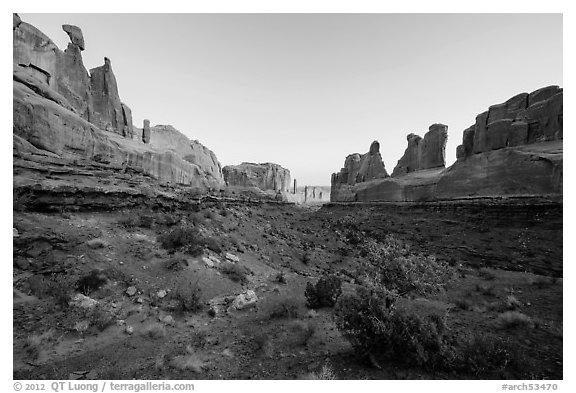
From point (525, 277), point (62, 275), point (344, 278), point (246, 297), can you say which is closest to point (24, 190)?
point (62, 275)

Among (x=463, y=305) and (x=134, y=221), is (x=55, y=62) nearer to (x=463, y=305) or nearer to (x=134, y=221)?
(x=134, y=221)

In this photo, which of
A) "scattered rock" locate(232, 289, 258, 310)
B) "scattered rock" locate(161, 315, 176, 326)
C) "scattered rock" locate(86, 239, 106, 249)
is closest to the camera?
"scattered rock" locate(161, 315, 176, 326)

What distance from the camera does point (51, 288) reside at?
6.73 metres

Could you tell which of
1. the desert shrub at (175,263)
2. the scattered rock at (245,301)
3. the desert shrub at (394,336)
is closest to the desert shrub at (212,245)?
the desert shrub at (175,263)

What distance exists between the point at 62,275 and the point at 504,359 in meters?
12.4

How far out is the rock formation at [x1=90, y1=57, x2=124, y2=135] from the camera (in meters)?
49.1

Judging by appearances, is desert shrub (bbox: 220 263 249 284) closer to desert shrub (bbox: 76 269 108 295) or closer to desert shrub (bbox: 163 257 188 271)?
desert shrub (bbox: 163 257 188 271)

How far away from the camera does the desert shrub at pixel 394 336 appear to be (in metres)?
4.86

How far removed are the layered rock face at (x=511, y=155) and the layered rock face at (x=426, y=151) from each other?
20.9 ft

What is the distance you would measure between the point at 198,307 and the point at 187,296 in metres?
0.60

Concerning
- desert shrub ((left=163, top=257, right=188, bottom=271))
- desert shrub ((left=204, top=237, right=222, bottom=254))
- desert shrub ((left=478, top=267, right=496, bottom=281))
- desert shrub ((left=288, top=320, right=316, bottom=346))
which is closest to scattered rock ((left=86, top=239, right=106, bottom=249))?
desert shrub ((left=163, top=257, right=188, bottom=271))

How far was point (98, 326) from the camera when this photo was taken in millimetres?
6082

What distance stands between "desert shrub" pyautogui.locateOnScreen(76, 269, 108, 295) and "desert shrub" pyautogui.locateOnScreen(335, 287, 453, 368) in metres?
7.83

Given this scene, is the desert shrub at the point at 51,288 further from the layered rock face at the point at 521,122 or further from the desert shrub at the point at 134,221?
the layered rock face at the point at 521,122
